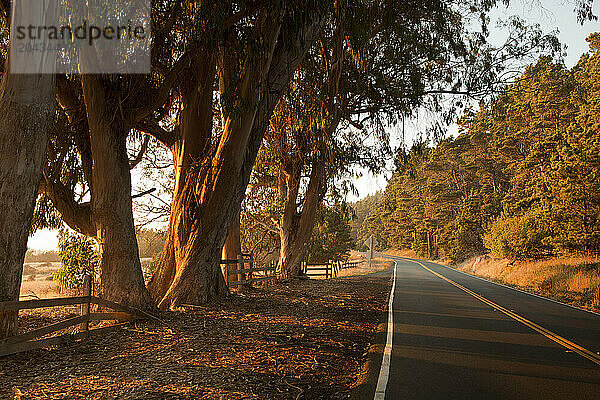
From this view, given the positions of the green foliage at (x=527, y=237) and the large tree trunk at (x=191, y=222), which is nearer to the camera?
the large tree trunk at (x=191, y=222)

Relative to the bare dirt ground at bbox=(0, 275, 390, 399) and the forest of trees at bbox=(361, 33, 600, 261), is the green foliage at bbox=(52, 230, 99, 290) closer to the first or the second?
the bare dirt ground at bbox=(0, 275, 390, 399)

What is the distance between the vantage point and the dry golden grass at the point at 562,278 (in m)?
18.8

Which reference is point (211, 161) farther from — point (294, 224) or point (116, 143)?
point (294, 224)

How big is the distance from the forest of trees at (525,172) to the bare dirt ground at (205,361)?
410 inches

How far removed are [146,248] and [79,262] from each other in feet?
36.1

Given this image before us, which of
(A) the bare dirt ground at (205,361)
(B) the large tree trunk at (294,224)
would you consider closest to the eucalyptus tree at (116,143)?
(A) the bare dirt ground at (205,361)

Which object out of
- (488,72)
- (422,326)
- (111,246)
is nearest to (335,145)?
(488,72)

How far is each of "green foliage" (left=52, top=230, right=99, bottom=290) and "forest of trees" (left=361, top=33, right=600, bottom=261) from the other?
464 inches

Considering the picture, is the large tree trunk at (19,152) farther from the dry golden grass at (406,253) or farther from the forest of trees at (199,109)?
the dry golden grass at (406,253)

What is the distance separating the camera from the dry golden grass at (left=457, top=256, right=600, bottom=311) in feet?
61.6

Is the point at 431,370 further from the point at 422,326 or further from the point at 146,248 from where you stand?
the point at 146,248

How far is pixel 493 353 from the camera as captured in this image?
831 centimetres

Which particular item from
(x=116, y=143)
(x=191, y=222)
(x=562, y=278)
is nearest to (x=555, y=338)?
(x=191, y=222)

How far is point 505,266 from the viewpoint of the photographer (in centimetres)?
3344
